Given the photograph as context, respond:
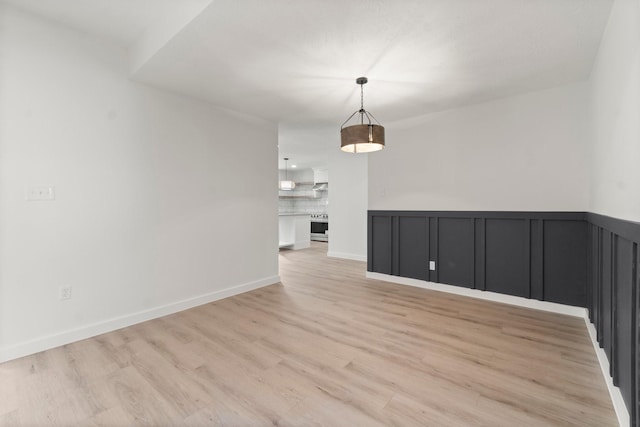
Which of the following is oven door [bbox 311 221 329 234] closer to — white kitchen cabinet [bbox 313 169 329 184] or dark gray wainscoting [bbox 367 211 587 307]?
white kitchen cabinet [bbox 313 169 329 184]

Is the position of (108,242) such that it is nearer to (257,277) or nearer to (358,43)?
(257,277)

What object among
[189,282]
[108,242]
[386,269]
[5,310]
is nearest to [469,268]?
[386,269]

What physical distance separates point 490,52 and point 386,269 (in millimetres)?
3017

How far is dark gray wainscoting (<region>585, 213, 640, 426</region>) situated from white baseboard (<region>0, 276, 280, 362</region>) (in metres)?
3.45

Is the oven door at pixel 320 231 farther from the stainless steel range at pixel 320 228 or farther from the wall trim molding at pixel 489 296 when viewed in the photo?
the wall trim molding at pixel 489 296

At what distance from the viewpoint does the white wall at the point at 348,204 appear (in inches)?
241

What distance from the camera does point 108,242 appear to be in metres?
2.69

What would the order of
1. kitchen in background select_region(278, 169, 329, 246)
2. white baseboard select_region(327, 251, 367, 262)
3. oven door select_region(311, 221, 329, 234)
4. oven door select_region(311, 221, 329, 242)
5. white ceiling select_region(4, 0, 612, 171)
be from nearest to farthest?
white ceiling select_region(4, 0, 612, 171)
white baseboard select_region(327, 251, 367, 262)
oven door select_region(311, 221, 329, 242)
oven door select_region(311, 221, 329, 234)
kitchen in background select_region(278, 169, 329, 246)

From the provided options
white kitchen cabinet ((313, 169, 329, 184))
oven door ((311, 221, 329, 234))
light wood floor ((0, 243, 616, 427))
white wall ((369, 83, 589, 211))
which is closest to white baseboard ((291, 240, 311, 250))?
oven door ((311, 221, 329, 234))

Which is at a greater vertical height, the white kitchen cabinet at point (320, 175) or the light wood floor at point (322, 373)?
the white kitchen cabinet at point (320, 175)

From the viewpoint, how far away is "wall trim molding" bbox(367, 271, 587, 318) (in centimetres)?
303

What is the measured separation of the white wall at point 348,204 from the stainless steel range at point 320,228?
2814mm

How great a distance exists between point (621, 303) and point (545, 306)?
187 cm

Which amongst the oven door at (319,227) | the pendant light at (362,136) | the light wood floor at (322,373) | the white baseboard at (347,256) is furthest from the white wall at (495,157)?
the oven door at (319,227)
